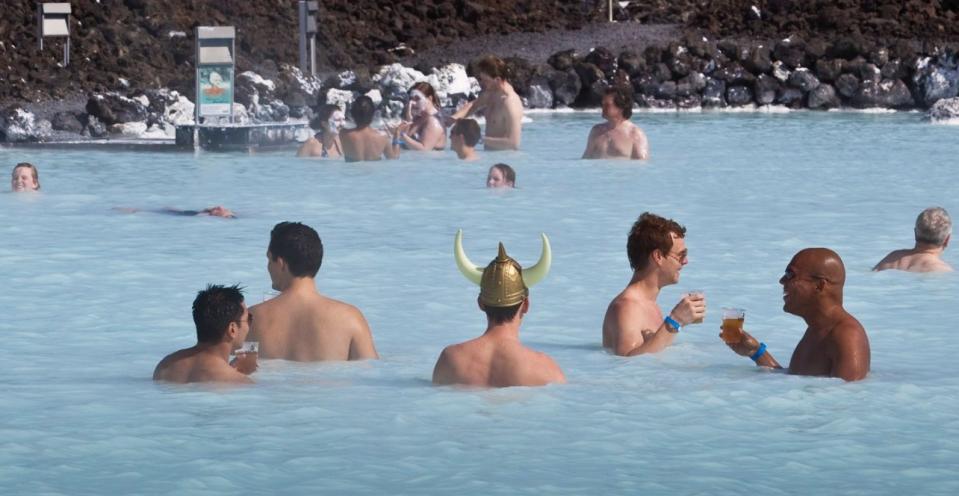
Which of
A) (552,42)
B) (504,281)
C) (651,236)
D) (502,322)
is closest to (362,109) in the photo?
(651,236)

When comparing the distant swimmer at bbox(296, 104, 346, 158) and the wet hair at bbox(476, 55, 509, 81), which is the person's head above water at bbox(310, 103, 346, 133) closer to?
the distant swimmer at bbox(296, 104, 346, 158)

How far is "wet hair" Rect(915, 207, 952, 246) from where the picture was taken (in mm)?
9047

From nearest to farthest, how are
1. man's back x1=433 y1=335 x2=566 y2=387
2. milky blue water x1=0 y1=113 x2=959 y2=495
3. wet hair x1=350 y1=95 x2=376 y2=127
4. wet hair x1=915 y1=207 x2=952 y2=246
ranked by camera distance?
milky blue water x1=0 y1=113 x2=959 y2=495
man's back x1=433 y1=335 x2=566 y2=387
wet hair x1=915 y1=207 x2=952 y2=246
wet hair x1=350 y1=95 x2=376 y2=127

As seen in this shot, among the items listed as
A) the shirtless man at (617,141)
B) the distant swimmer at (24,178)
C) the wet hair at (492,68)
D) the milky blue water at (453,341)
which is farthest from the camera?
the wet hair at (492,68)

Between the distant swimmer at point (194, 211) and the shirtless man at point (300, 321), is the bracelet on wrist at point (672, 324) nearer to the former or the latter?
the shirtless man at point (300, 321)

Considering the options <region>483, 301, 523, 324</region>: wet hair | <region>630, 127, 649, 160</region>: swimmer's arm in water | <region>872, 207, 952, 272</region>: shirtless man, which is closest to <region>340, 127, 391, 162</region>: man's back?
<region>630, 127, 649, 160</region>: swimmer's arm in water

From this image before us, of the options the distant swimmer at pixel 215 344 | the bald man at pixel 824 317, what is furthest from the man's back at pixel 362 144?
the bald man at pixel 824 317

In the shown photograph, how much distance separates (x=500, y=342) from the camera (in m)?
6.06

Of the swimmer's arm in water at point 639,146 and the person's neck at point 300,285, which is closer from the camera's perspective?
the person's neck at point 300,285

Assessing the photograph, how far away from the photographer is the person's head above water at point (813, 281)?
622 centimetres

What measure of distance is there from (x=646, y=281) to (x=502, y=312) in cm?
125

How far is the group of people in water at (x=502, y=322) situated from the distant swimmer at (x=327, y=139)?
372 inches

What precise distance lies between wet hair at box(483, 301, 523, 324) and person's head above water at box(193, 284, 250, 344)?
0.87 metres

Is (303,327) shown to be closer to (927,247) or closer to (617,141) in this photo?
(927,247)
